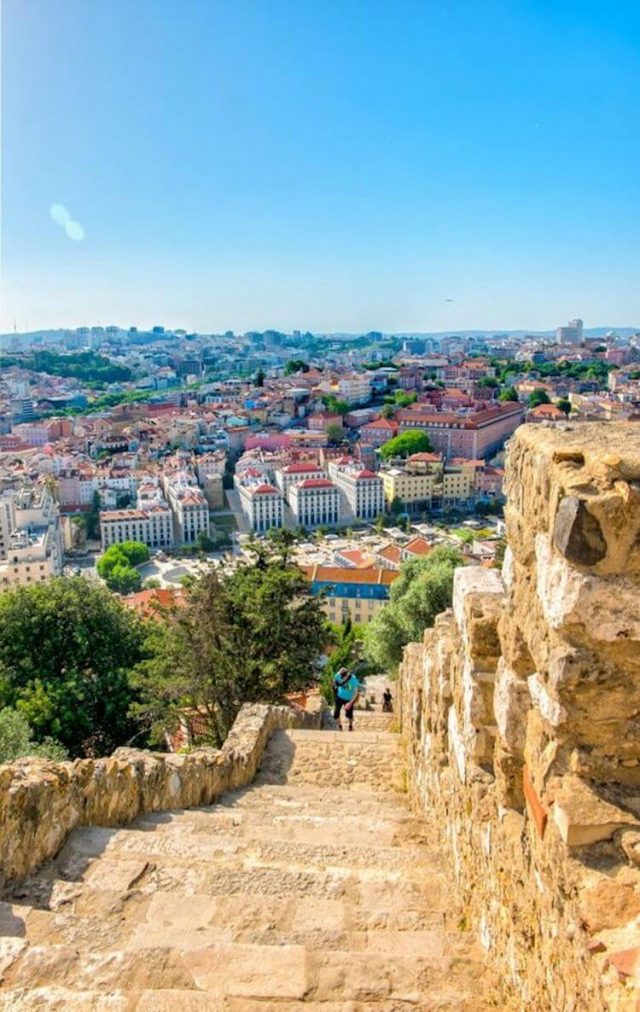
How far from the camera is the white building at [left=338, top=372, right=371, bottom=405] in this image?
10956 centimetres

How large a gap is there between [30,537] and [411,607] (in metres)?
41.0

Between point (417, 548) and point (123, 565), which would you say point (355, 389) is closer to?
point (123, 565)

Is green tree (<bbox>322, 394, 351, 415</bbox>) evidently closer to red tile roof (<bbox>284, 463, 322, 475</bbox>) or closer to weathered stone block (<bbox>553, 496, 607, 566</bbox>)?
red tile roof (<bbox>284, 463, 322, 475</bbox>)

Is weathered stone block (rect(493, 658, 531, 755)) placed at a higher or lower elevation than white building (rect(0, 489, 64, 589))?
higher

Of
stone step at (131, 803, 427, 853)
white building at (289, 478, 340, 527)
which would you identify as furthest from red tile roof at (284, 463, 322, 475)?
stone step at (131, 803, 427, 853)

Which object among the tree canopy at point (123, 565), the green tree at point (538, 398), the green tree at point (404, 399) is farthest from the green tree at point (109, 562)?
the green tree at point (538, 398)

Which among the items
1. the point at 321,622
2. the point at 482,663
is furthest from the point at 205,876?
the point at 321,622

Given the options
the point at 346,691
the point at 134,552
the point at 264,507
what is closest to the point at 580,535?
the point at 346,691

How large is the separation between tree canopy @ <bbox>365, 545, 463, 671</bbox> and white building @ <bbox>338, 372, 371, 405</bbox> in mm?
88548

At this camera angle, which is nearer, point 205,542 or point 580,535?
point 580,535

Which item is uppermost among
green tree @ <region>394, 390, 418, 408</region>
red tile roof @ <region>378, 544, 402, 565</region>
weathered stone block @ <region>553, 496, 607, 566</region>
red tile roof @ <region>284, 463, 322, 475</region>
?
weathered stone block @ <region>553, 496, 607, 566</region>

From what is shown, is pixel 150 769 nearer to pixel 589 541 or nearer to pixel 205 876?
pixel 205 876

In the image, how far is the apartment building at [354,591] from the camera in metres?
39.3

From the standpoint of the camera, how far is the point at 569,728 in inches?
92.0
